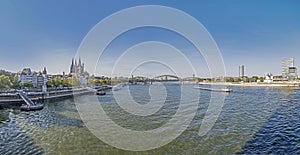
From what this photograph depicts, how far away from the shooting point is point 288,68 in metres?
118

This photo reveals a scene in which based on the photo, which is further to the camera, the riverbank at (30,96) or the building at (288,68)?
the building at (288,68)

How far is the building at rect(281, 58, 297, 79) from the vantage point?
116 meters

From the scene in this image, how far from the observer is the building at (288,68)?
379ft

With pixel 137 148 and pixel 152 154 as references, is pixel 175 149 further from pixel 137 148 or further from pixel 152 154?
pixel 137 148

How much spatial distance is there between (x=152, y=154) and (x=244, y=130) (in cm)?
683

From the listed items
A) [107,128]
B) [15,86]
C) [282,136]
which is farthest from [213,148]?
[15,86]

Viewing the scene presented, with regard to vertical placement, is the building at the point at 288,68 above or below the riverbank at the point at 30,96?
above

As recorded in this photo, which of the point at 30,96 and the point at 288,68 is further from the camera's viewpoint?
the point at 288,68

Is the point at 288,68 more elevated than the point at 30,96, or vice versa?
the point at 288,68

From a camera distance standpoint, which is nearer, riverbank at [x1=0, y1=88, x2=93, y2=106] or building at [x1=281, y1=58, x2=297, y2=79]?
riverbank at [x1=0, y1=88, x2=93, y2=106]

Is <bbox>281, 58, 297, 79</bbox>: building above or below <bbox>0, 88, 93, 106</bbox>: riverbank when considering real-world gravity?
above

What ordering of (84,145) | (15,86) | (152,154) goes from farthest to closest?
(15,86) → (84,145) → (152,154)

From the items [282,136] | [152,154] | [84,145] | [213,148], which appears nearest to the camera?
[152,154]

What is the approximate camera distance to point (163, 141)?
9.88 m
